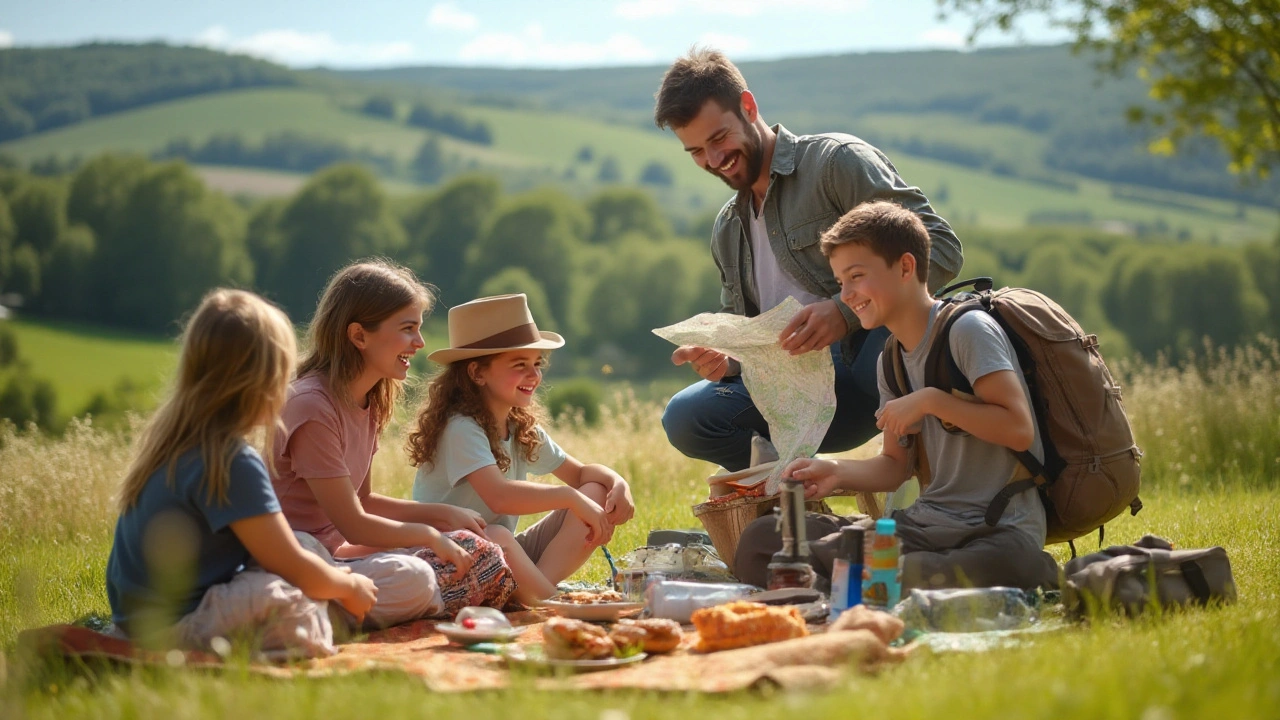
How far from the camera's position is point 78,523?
26.4 feet

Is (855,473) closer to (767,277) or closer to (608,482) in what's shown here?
(608,482)

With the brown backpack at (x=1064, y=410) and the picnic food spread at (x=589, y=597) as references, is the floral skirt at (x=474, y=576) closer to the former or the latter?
the picnic food spread at (x=589, y=597)

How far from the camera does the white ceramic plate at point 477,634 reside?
4.06m

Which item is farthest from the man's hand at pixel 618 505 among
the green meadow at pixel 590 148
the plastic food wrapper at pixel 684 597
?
the green meadow at pixel 590 148

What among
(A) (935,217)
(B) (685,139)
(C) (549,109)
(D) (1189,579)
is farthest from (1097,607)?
(C) (549,109)

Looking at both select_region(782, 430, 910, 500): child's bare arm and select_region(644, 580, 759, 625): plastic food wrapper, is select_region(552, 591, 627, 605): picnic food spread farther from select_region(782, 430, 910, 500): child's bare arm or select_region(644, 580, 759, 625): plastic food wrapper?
select_region(782, 430, 910, 500): child's bare arm

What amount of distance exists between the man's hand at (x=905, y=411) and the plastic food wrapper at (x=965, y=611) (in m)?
0.68

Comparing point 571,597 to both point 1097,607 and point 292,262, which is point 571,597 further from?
point 292,262

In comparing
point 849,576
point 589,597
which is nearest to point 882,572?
point 849,576

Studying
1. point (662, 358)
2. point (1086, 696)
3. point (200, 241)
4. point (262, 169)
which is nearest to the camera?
point (1086, 696)

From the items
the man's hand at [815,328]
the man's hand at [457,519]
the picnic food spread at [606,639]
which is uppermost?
the man's hand at [815,328]

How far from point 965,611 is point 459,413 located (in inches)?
94.1

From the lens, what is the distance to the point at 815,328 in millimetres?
5324

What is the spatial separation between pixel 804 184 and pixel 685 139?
2.04 ft
